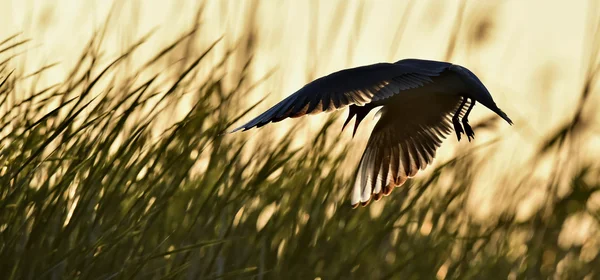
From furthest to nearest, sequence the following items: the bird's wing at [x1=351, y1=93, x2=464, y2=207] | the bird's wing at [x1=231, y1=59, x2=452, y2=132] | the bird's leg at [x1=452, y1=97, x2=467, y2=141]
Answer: the bird's wing at [x1=351, y1=93, x2=464, y2=207] → the bird's leg at [x1=452, y1=97, x2=467, y2=141] → the bird's wing at [x1=231, y1=59, x2=452, y2=132]

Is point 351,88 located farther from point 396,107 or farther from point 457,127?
point 396,107

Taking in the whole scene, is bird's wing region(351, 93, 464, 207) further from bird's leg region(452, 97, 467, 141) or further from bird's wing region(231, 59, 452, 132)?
bird's wing region(231, 59, 452, 132)

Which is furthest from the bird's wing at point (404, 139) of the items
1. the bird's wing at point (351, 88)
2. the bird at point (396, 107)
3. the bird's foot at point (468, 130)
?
the bird's wing at point (351, 88)

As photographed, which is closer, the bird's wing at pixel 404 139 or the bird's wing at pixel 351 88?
the bird's wing at pixel 351 88

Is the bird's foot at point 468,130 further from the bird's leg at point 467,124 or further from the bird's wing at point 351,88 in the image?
the bird's wing at point 351,88

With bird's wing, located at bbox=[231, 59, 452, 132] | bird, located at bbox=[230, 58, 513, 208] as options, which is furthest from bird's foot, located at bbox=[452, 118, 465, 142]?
bird's wing, located at bbox=[231, 59, 452, 132]

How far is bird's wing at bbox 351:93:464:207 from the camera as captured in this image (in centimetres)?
273

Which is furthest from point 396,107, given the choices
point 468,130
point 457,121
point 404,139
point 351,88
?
point 351,88

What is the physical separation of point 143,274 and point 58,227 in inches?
8.7

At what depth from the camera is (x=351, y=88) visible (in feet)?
6.73

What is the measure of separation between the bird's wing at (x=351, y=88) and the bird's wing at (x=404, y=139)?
0.50 meters

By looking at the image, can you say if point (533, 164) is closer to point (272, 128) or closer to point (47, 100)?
point (272, 128)

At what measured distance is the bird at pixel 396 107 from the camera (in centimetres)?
200

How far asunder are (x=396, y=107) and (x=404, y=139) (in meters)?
0.10
